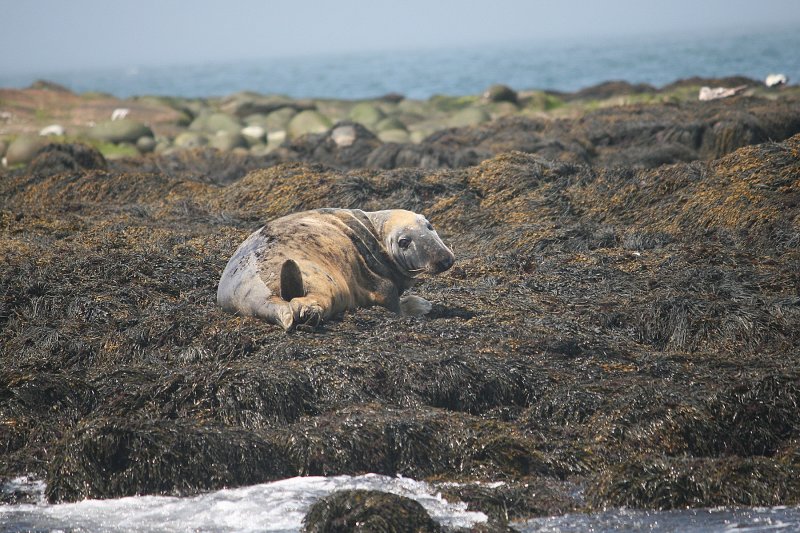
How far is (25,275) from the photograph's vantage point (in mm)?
7176

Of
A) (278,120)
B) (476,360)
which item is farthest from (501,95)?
(476,360)

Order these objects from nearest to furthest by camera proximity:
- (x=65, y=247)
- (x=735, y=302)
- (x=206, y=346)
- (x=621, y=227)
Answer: (x=206, y=346), (x=735, y=302), (x=65, y=247), (x=621, y=227)

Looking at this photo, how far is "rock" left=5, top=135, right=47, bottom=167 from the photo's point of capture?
1730cm

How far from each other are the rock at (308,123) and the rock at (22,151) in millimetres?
6739

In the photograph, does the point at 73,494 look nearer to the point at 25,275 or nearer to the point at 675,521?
the point at 675,521

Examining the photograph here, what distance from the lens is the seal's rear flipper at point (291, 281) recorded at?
5.79 metres

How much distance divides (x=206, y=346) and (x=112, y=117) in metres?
20.0

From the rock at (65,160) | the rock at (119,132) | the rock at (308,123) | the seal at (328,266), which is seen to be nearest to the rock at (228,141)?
the rock at (119,132)

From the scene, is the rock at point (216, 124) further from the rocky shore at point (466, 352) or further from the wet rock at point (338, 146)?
the rocky shore at point (466, 352)

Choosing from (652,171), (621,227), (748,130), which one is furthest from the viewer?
(748,130)

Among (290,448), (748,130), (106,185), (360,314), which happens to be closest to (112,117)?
(106,185)

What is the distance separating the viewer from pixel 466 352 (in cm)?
571

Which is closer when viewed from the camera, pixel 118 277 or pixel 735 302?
pixel 735 302

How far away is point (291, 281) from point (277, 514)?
1.92 metres
